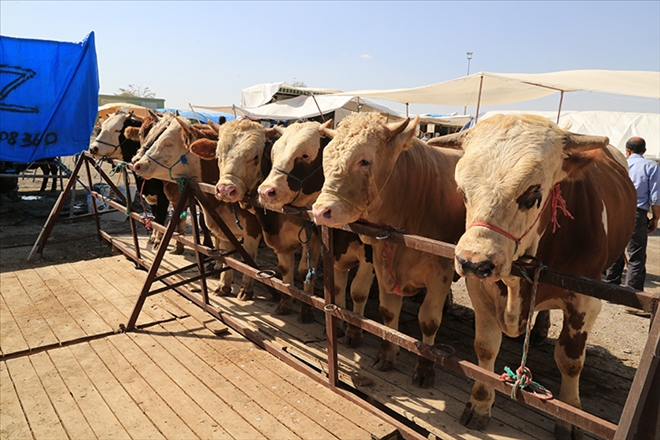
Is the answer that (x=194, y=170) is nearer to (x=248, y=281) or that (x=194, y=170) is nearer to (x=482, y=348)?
(x=248, y=281)

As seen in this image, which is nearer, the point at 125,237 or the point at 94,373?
the point at 94,373

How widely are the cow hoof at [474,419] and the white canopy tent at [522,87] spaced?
780cm

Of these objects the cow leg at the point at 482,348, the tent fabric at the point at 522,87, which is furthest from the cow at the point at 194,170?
the tent fabric at the point at 522,87

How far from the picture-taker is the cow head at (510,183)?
2.16 metres

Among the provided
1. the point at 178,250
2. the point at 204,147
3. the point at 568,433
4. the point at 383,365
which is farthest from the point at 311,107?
the point at 568,433

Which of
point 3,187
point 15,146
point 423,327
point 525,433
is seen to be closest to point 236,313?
point 423,327

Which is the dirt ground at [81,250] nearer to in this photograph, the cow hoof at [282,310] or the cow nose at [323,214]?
the cow hoof at [282,310]

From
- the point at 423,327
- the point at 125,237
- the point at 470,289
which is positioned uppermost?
the point at 470,289

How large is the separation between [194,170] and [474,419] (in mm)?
4820

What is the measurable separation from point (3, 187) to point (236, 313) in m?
11.9

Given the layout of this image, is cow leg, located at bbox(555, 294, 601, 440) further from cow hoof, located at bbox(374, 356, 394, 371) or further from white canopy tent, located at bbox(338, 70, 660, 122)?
white canopy tent, located at bbox(338, 70, 660, 122)

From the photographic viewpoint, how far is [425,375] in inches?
147

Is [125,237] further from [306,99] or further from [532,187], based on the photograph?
[306,99]

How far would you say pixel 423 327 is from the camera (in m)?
3.83
